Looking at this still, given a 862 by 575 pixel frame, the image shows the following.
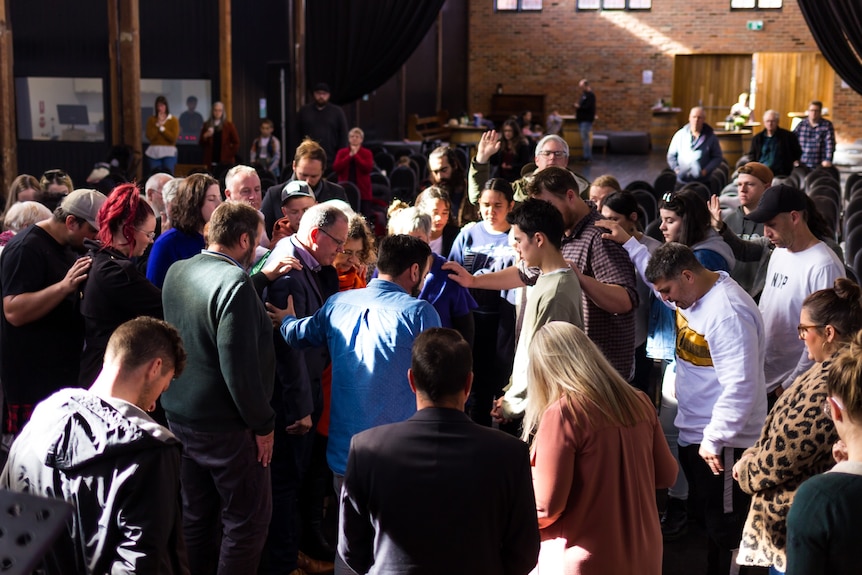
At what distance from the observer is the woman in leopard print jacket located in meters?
2.52

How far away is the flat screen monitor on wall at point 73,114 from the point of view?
12.7 meters

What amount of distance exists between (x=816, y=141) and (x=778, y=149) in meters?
1.96

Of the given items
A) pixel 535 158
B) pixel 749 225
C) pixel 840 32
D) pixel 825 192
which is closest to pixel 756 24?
pixel 840 32

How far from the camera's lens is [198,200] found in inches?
162

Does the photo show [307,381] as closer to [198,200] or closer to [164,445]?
[198,200]

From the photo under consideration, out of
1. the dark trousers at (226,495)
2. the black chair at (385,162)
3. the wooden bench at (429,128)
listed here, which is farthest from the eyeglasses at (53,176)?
the wooden bench at (429,128)

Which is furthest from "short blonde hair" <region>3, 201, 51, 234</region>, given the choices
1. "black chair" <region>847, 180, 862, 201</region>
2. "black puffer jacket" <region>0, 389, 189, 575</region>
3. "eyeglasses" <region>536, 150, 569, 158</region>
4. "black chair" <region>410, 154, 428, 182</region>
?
"black chair" <region>847, 180, 862, 201</region>

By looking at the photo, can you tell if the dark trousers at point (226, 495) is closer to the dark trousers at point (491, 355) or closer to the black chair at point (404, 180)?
the dark trousers at point (491, 355)

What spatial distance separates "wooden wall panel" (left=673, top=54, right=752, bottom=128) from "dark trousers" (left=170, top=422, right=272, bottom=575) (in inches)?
887

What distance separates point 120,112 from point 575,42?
15.1 m

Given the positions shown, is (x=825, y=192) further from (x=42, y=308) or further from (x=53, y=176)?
(x=42, y=308)

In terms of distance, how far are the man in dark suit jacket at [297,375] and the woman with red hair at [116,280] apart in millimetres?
470

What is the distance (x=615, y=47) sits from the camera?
79.8 ft

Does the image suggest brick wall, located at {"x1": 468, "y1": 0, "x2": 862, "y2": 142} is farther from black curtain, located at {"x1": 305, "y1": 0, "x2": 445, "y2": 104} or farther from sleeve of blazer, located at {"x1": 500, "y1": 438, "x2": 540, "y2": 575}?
sleeve of blazer, located at {"x1": 500, "y1": 438, "x2": 540, "y2": 575}
